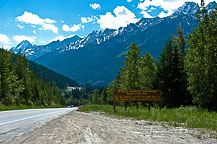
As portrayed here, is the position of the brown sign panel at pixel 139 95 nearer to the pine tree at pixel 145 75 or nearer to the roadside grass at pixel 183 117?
the roadside grass at pixel 183 117

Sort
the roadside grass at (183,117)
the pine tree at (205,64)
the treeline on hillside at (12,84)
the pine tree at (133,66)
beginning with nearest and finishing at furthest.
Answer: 1. the roadside grass at (183,117)
2. the pine tree at (205,64)
3. the pine tree at (133,66)
4. the treeline on hillside at (12,84)

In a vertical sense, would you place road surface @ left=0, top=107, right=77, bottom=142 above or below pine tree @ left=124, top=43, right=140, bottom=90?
below

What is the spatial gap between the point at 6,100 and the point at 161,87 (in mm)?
30844

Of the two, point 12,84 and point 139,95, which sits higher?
point 12,84

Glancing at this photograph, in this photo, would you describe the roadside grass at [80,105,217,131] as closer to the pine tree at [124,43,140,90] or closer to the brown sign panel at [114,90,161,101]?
the brown sign panel at [114,90,161,101]

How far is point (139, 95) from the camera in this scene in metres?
18.4

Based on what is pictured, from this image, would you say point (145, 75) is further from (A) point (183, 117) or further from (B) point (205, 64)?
(A) point (183, 117)

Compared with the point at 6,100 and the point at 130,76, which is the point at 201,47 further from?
the point at 6,100

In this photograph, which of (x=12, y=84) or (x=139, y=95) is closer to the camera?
(x=139, y=95)

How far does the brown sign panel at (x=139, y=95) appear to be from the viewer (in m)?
18.1

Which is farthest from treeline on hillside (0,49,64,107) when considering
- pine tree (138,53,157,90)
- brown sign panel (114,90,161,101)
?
brown sign panel (114,90,161,101)

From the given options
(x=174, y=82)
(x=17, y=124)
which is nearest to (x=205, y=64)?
(x=174, y=82)

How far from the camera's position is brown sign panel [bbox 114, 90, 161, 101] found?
18.1 m

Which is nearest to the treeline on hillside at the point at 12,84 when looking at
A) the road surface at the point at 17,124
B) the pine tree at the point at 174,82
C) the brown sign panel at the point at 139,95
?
the road surface at the point at 17,124
